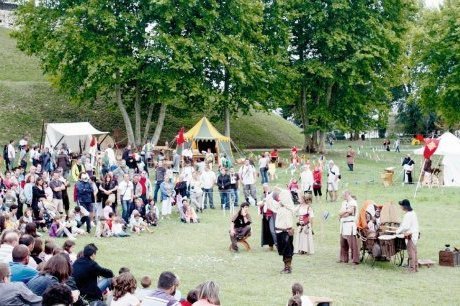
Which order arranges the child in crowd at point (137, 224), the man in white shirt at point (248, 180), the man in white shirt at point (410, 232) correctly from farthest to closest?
the man in white shirt at point (248, 180) < the child in crowd at point (137, 224) < the man in white shirt at point (410, 232)

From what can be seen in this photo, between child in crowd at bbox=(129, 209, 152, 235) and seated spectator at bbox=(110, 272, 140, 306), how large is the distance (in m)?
12.7

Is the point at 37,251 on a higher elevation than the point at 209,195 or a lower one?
higher

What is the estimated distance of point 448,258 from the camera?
651 inches

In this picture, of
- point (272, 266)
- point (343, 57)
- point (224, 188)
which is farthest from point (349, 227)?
point (343, 57)

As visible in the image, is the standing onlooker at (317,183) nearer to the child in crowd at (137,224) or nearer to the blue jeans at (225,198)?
the blue jeans at (225,198)

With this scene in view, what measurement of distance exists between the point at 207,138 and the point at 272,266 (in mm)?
25386

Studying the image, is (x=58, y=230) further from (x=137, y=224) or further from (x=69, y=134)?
(x=69, y=134)

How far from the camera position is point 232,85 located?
153 feet

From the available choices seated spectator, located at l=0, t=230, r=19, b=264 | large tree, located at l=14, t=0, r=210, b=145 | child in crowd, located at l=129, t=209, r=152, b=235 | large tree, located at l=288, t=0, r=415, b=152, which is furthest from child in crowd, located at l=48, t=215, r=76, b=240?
large tree, located at l=288, t=0, r=415, b=152

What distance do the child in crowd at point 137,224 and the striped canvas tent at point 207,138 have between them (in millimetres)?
19694

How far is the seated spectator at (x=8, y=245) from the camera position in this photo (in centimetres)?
1009

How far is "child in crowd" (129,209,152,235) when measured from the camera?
2144cm

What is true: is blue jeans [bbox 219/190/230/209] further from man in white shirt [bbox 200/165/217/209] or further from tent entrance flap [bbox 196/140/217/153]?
tent entrance flap [bbox 196/140/217/153]

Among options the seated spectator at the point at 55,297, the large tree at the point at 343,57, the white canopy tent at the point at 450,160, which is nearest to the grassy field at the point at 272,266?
the seated spectator at the point at 55,297
